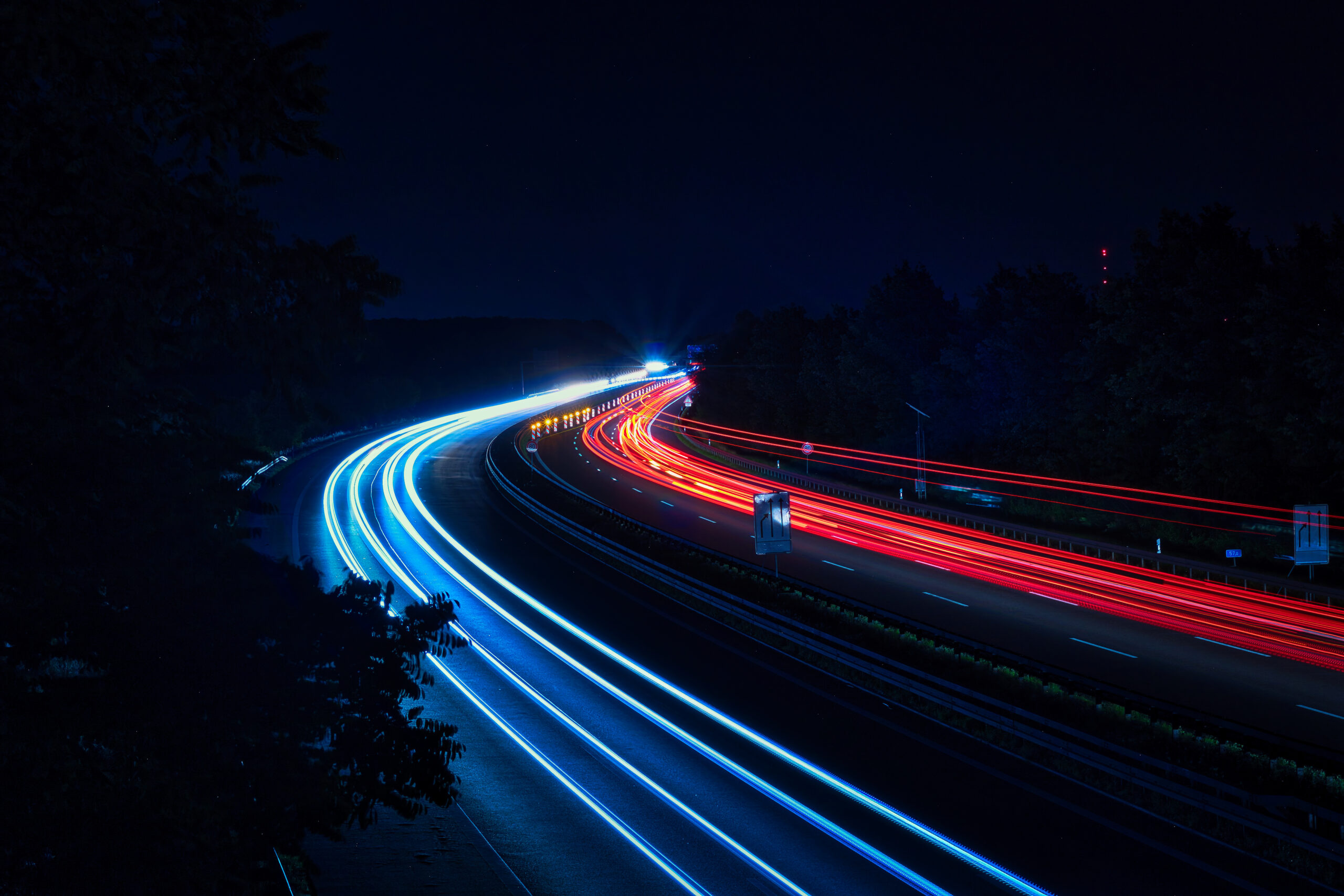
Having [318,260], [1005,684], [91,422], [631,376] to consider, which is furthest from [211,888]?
[631,376]

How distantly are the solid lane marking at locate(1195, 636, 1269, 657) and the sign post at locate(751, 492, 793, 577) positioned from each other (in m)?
10.1

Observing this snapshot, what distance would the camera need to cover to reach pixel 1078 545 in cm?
3322

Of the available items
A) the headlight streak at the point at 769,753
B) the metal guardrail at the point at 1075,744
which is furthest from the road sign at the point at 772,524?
the headlight streak at the point at 769,753

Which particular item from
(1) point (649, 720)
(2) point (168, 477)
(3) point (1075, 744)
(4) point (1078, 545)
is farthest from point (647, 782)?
(4) point (1078, 545)

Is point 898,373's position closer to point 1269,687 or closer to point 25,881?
point 1269,687

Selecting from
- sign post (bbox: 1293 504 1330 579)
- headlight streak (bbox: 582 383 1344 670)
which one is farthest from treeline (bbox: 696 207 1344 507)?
headlight streak (bbox: 582 383 1344 670)

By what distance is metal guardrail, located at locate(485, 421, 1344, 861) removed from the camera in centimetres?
1056

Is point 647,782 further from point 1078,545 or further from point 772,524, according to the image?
point 1078,545

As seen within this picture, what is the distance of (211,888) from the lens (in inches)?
189

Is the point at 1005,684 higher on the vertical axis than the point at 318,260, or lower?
lower

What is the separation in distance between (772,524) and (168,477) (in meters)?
19.4

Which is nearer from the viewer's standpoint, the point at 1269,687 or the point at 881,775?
the point at 881,775

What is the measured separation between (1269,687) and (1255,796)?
28.6ft

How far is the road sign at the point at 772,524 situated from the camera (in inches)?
952
